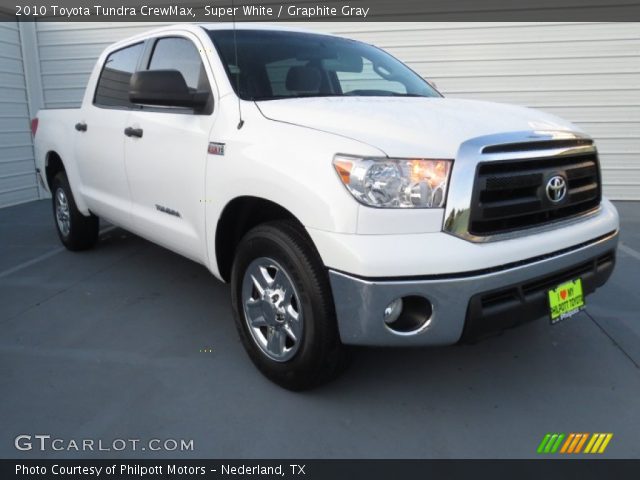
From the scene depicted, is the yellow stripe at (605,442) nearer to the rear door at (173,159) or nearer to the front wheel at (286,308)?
the front wheel at (286,308)

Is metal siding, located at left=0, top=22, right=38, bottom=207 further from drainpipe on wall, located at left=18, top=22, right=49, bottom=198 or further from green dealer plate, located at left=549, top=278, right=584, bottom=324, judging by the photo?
green dealer plate, located at left=549, top=278, right=584, bottom=324

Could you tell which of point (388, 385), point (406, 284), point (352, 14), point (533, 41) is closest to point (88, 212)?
point (388, 385)

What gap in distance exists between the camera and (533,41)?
744 cm

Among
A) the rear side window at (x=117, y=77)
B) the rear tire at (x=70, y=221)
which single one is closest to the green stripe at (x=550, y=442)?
the rear side window at (x=117, y=77)

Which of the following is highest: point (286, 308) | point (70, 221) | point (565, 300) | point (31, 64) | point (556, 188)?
point (31, 64)

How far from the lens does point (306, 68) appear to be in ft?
10.5

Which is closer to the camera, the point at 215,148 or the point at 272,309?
the point at 272,309

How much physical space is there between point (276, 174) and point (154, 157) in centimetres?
129

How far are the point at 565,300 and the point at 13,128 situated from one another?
879cm

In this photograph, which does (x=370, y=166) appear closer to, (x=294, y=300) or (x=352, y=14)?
(x=294, y=300)

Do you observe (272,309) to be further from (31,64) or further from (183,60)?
(31,64)

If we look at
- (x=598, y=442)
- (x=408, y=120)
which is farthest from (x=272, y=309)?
(x=598, y=442)

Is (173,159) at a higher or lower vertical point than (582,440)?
higher

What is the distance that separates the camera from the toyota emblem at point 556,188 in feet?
7.72
